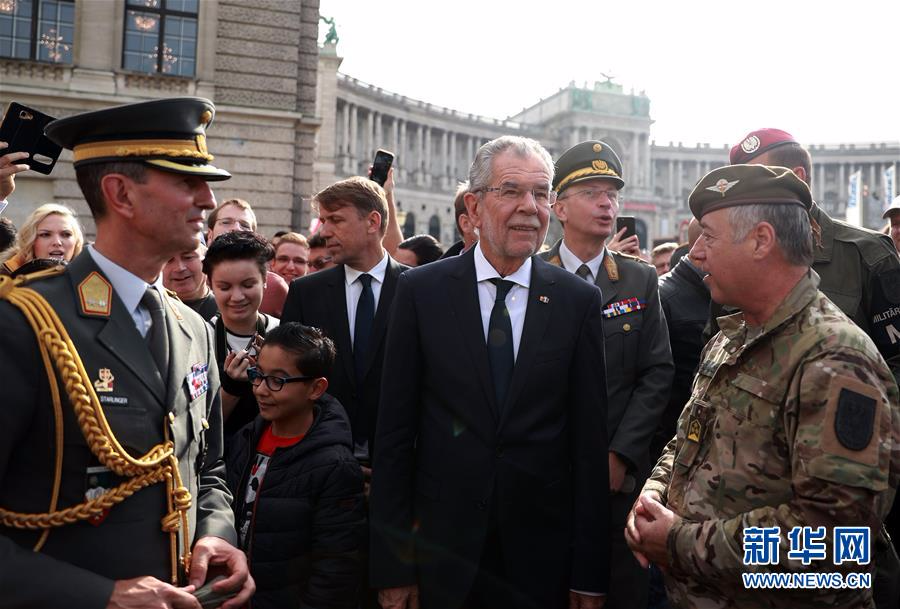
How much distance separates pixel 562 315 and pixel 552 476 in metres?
0.71

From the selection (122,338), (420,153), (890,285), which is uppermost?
(420,153)

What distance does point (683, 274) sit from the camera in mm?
5070

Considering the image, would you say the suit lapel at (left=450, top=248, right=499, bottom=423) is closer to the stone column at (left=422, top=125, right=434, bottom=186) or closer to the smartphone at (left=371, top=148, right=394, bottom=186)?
the smartphone at (left=371, top=148, right=394, bottom=186)

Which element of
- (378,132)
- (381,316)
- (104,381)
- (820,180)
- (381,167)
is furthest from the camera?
(820,180)

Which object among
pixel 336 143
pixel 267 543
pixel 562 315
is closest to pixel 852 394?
pixel 562 315

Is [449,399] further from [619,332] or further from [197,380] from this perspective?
[619,332]

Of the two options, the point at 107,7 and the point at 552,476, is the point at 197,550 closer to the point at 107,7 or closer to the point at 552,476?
the point at 552,476

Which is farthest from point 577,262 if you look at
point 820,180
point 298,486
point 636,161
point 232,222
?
point 820,180

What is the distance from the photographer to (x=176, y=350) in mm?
2377

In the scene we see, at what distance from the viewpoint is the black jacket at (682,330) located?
4777 mm

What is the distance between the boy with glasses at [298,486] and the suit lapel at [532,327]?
1.04 meters

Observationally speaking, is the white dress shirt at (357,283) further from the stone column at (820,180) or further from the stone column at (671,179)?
the stone column at (820,180)

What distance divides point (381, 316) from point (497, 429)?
1465mm

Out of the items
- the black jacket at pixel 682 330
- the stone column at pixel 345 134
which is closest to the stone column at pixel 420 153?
the stone column at pixel 345 134
